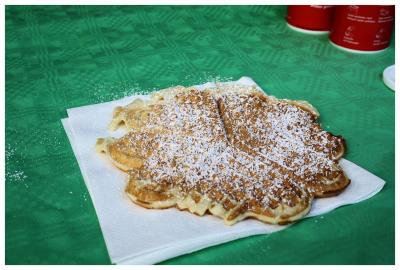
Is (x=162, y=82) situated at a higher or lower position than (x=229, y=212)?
lower

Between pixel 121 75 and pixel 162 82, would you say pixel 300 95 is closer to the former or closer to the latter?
pixel 162 82

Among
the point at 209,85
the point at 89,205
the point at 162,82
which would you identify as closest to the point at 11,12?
the point at 162,82

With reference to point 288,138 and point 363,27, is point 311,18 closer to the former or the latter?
point 363,27

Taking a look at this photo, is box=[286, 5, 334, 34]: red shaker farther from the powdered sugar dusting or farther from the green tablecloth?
the powdered sugar dusting

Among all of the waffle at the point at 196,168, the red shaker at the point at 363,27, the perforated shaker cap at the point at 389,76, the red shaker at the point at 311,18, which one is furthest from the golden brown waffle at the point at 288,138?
the red shaker at the point at 311,18

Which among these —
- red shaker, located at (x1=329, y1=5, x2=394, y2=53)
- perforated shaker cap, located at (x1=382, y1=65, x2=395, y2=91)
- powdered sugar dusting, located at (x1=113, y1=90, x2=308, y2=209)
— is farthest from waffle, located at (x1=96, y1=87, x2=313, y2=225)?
red shaker, located at (x1=329, y1=5, x2=394, y2=53)

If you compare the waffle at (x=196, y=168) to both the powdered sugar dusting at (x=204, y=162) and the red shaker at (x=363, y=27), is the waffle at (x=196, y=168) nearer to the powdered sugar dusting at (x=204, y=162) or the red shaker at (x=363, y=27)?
the powdered sugar dusting at (x=204, y=162)
